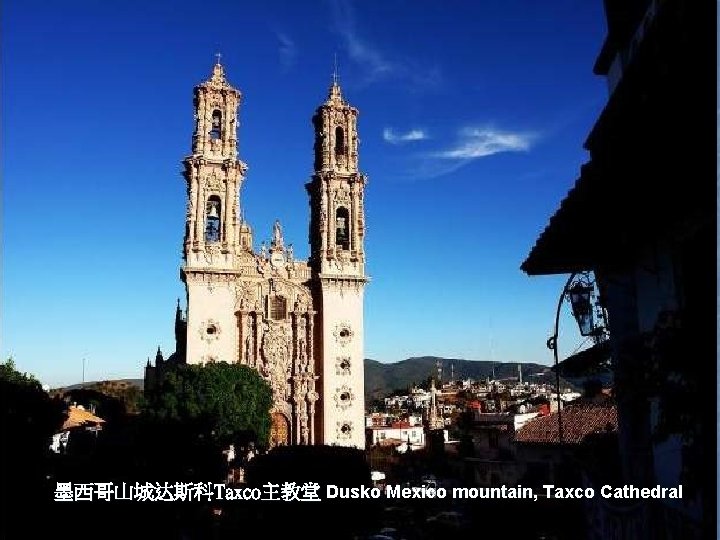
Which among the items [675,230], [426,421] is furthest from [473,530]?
[426,421]

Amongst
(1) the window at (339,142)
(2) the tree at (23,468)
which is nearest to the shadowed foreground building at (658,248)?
(2) the tree at (23,468)

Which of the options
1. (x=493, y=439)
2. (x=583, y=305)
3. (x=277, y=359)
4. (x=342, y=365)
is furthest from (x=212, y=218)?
(x=583, y=305)

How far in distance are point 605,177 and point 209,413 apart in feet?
89.6

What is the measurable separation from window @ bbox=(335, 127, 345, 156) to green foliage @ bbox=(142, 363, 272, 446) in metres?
16.0

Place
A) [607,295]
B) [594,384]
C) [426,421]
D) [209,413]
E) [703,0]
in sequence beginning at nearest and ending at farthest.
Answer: [703,0], [607,295], [594,384], [209,413], [426,421]

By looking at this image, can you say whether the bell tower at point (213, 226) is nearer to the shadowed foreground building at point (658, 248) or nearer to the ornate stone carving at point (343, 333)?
the ornate stone carving at point (343, 333)

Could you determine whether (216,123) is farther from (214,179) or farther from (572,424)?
(572,424)

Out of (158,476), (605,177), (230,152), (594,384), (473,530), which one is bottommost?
(473,530)

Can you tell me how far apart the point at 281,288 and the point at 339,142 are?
1028 centimetres

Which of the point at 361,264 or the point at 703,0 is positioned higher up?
the point at 361,264

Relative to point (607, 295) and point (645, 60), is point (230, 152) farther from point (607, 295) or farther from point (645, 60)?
point (645, 60)

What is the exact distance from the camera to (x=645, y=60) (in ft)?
10.6

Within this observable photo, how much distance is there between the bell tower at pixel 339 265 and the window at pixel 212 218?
19.6 ft

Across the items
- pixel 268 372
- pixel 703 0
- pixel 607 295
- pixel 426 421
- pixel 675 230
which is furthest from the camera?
pixel 426 421
